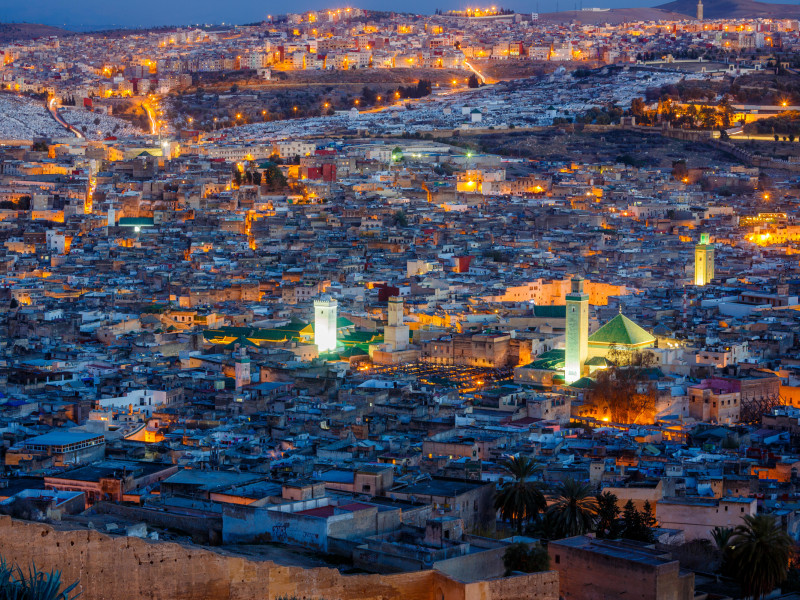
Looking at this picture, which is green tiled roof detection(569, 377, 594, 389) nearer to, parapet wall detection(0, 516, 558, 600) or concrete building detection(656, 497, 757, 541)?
concrete building detection(656, 497, 757, 541)

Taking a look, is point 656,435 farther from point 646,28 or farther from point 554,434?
point 646,28

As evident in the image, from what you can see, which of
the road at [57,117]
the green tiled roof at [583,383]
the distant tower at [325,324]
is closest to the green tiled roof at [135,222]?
the distant tower at [325,324]

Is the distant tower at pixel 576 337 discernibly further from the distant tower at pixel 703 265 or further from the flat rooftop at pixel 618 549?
the flat rooftop at pixel 618 549

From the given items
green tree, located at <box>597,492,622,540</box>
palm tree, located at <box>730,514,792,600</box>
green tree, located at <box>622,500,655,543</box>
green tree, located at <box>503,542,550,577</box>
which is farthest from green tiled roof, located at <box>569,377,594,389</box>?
green tree, located at <box>503,542,550,577</box>

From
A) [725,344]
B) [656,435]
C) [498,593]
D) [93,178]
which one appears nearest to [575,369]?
[725,344]

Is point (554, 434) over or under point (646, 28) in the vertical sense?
under

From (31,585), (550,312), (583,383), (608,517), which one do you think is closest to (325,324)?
(550,312)

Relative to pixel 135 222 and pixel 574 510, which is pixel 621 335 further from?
pixel 135 222
